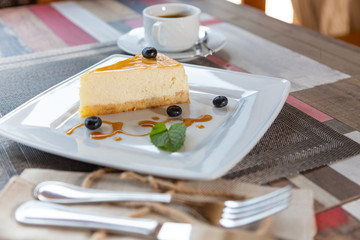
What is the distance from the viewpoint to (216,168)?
73cm

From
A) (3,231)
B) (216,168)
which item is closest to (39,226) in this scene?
(3,231)

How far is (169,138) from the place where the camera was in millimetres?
833

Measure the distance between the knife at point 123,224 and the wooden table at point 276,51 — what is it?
6.5 inches

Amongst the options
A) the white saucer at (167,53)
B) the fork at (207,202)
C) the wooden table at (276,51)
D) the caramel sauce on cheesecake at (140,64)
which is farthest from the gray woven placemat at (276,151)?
the white saucer at (167,53)

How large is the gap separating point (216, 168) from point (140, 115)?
0.33 meters

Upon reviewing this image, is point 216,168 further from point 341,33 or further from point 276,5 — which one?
point 276,5

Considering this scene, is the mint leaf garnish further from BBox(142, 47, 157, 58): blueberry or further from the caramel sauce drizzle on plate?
BBox(142, 47, 157, 58): blueberry

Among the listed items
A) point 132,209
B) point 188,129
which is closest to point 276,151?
point 188,129

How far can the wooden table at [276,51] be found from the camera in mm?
760

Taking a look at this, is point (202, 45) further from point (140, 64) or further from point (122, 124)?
point (122, 124)

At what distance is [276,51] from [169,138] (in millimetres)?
782

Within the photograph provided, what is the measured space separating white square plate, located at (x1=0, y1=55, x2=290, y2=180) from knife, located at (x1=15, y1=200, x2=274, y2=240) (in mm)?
104

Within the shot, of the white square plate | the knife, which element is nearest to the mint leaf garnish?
the white square plate

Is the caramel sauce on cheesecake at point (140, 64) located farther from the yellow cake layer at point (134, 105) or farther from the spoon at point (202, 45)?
the spoon at point (202, 45)
